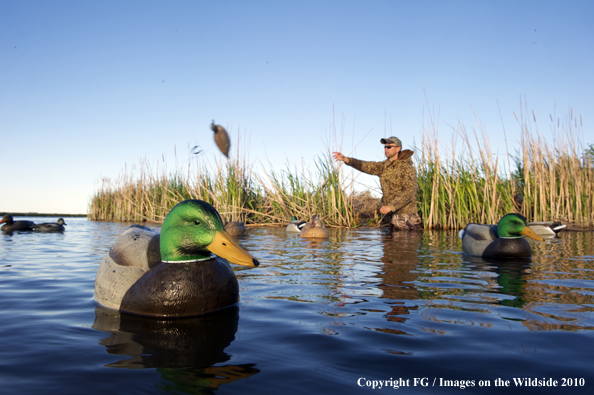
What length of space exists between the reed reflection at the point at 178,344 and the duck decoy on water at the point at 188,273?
86 mm

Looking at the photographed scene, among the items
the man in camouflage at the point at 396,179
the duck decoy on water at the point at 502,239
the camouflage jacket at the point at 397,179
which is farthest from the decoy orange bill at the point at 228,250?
the camouflage jacket at the point at 397,179

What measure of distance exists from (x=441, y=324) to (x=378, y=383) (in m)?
0.94

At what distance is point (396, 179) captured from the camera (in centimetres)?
1067

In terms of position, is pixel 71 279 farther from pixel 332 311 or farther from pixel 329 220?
pixel 329 220

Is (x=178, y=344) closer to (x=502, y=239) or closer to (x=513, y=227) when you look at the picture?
(x=502, y=239)

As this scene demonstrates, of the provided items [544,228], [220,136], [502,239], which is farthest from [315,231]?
[544,228]

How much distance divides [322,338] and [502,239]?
4.07 metres

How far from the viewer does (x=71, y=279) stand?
4.20 meters

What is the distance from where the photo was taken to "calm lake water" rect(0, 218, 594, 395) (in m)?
1.71

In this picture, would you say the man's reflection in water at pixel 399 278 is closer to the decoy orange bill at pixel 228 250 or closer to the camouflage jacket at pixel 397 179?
the decoy orange bill at pixel 228 250

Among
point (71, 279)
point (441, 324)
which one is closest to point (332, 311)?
point (441, 324)

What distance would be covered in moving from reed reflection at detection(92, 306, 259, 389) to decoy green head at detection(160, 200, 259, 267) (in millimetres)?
417

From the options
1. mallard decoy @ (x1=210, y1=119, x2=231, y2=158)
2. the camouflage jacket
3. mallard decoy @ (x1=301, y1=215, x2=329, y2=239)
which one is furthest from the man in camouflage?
mallard decoy @ (x1=210, y1=119, x2=231, y2=158)

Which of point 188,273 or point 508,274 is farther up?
point 188,273
